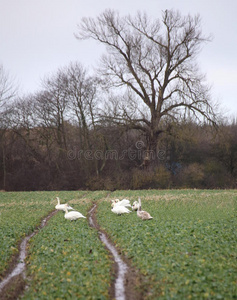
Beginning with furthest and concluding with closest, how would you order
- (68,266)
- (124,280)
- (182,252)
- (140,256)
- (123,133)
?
1. (123,133)
2. (140,256)
3. (182,252)
4. (68,266)
5. (124,280)

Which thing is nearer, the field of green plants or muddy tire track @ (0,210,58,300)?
the field of green plants

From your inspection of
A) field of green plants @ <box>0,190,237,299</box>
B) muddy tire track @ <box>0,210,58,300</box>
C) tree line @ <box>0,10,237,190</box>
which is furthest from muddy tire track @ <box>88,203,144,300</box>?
tree line @ <box>0,10,237,190</box>

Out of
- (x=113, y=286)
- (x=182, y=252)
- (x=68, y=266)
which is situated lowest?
(x=113, y=286)

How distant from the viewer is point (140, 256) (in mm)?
10773

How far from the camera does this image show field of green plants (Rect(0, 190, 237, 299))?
830cm

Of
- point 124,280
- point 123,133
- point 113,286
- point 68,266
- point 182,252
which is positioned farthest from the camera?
point 123,133

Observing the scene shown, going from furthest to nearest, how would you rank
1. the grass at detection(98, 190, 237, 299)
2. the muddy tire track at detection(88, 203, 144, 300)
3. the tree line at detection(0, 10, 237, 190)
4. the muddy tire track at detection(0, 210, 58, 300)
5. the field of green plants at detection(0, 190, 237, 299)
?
1. the tree line at detection(0, 10, 237, 190)
2. the muddy tire track at detection(0, 210, 58, 300)
3. the muddy tire track at detection(88, 203, 144, 300)
4. the field of green plants at detection(0, 190, 237, 299)
5. the grass at detection(98, 190, 237, 299)

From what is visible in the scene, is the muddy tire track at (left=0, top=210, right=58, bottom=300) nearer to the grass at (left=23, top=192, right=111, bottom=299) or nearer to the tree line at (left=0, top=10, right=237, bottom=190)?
the grass at (left=23, top=192, right=111, bottom=299)

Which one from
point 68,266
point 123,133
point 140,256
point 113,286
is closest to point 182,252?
point 140,256

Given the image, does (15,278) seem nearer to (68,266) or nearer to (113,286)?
(68,266)

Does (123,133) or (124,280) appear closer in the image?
(124,280)

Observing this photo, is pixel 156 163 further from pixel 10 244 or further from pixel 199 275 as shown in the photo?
pixel 199 275

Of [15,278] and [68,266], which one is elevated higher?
[68,266]

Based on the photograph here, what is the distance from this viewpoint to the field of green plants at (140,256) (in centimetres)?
830
